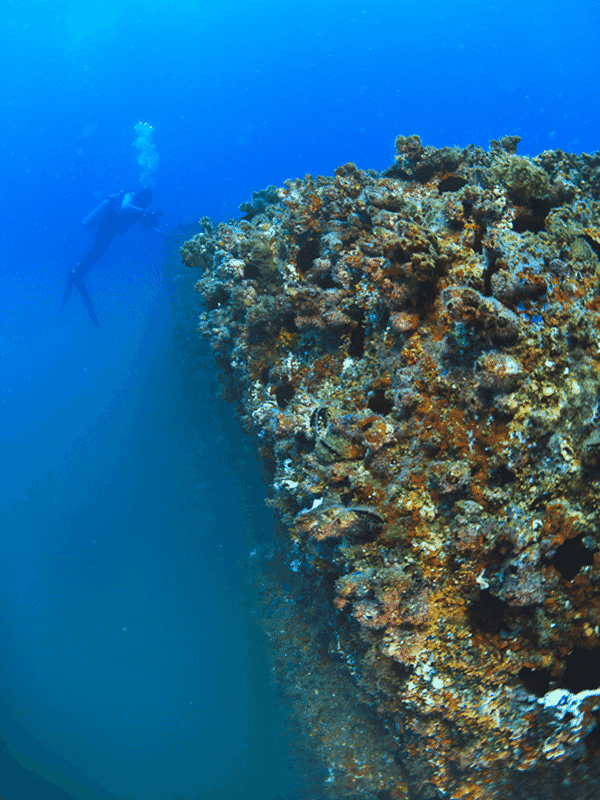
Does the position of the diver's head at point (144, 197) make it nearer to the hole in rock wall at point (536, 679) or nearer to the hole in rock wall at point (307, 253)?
the hole in rock wall at point (307, 253)

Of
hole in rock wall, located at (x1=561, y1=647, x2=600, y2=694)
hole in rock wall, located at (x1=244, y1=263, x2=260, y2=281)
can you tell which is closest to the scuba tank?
hole in rock wall, located at (x1=244, y1=263, x2=260, y2=281)

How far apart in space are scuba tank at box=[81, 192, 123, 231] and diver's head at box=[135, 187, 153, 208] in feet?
2.18

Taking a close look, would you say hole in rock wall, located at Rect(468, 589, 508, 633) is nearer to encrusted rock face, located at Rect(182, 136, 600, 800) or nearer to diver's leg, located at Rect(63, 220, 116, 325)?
encrusted rock face, located at Rect(182, 136, 600, 800)

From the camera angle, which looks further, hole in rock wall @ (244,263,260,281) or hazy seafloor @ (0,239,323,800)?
hazy seafloor @ (0,239,323,800)

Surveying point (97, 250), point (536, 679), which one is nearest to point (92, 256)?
point (97, 250)

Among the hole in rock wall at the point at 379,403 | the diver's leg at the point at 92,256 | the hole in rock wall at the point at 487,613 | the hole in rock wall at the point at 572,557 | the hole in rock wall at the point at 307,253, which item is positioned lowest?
the hole in rock wall at the point at 487,613

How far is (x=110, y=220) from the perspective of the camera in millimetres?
16656

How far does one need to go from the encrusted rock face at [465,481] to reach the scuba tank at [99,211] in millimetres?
15429

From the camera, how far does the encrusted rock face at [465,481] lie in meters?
2.85

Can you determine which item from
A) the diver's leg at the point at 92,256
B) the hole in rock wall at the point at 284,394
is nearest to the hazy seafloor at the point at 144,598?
the hole in rock wall at the point at 284,394

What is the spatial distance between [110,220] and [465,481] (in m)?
17.9

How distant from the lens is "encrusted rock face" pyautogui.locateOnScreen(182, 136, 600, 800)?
285 centimetres

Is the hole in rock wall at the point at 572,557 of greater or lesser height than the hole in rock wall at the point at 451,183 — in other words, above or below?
below

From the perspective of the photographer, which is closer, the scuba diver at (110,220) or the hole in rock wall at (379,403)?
the hole in rock wall at (379,403)
